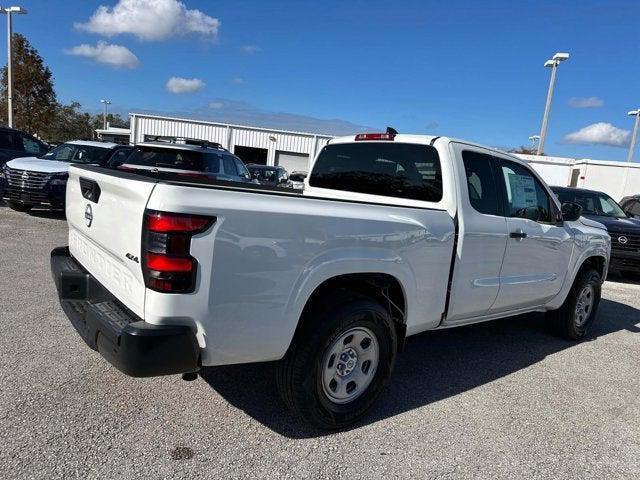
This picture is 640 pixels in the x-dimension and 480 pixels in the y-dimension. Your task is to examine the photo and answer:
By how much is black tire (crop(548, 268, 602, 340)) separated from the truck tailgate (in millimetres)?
4721

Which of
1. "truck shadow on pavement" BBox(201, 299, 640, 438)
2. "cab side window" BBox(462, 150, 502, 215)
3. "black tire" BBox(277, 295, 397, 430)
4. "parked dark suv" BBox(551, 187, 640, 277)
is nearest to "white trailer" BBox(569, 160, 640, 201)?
"parked dark suv" BBox(551, 187, 640, 277)

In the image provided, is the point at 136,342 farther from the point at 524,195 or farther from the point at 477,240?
the point at 524,195

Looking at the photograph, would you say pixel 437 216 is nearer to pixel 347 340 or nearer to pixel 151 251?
pixel 347 340

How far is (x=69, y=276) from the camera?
3248 mm

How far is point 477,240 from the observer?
12.7 feet

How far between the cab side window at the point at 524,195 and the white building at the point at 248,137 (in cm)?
3353

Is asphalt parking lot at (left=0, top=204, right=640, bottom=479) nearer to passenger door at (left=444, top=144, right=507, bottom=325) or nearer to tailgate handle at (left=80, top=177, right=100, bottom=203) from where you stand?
passenger door at (left=444, top=144, right=507, bottom=325)

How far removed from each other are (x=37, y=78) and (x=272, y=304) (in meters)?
37.3

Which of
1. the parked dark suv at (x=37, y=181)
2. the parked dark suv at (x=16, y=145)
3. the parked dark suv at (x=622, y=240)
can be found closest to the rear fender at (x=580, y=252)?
the parked dark suv at (x=622, y=240)

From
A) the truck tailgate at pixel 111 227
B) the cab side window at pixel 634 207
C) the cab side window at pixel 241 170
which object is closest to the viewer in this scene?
the truck tailgate at pixel 111 227

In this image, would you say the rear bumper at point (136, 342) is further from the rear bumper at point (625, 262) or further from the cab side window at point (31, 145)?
the cab side window at point (31, 145)

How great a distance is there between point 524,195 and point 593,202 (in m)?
7.84

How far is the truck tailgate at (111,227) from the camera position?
254cm

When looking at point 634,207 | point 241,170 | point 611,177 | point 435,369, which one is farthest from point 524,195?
point 611,177
